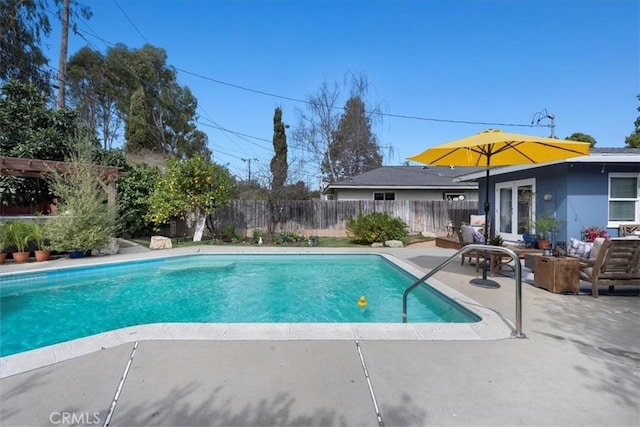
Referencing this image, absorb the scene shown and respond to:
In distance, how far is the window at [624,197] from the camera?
9.19 m

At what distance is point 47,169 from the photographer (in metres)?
10.7

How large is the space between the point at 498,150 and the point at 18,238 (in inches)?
481

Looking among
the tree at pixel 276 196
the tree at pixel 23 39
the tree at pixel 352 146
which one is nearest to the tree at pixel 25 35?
the tree at pixel 23 39

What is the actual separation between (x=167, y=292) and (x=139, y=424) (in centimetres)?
570

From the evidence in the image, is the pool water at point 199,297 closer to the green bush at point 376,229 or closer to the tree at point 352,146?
the green bush at point 376,229

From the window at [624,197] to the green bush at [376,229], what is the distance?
21.6ft

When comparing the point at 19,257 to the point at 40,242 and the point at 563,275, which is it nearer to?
the point at 40,242

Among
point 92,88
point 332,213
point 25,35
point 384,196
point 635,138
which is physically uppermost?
point 92,88

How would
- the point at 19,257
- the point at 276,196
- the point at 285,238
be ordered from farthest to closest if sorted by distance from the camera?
the point at 276,196, the point at 285,238, the point at 19,257

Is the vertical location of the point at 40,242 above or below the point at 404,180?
below

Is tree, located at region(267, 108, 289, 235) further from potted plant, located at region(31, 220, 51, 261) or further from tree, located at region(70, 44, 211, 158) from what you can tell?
tree, located at region(70, 44, 211, 158)

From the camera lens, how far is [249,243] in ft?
45.7

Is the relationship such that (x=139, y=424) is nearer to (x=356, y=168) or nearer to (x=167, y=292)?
(x=167, y=292)

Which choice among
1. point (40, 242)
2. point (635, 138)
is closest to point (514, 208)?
point (40, 242)
